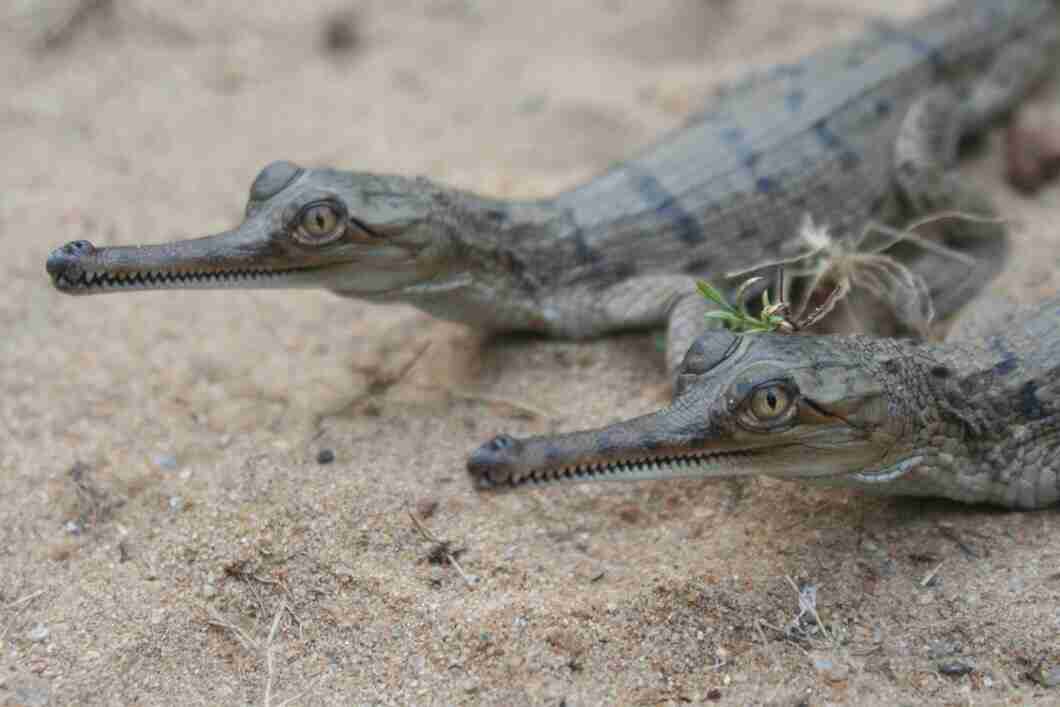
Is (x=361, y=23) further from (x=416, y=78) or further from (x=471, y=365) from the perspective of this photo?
(x=471, y=365)

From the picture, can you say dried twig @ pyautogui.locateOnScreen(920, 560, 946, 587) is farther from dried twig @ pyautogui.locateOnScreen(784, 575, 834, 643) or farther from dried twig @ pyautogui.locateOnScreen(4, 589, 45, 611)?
dried twig @ pyautogui.locateOnScreen(4, 589, 45, 611)

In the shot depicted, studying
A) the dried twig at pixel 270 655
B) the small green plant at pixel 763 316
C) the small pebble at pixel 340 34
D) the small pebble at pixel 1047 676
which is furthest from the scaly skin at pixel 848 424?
the small pebble at pixel 340 34

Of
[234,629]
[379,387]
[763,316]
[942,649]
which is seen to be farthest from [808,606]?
[379,387]

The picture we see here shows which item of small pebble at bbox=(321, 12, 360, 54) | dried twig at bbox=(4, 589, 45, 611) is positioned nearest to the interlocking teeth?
dried twig at bbox=(4, 589, 45, 611)

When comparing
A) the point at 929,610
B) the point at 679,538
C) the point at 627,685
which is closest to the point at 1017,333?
the point at 929,610

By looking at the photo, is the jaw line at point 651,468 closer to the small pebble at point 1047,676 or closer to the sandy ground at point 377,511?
the sandy ground at point 377,511

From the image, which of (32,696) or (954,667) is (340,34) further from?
(954,667)

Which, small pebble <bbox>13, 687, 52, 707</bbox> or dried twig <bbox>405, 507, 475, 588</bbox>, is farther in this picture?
dried twig <bbox>405, 507, 475, 588</bbox>
